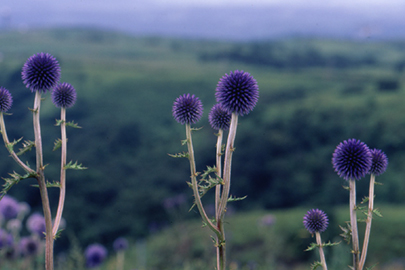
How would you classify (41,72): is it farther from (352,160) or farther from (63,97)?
(352,160)

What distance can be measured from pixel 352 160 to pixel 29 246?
6.14 metres

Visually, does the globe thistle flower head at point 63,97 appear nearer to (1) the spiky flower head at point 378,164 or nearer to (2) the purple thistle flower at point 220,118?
(2) the purple thistle flower at point 220,118

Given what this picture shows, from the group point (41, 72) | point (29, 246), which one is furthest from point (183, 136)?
point (41, 72)

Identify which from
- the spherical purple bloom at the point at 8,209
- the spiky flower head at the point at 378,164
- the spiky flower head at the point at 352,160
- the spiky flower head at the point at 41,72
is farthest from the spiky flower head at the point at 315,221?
the spherical purple bloom at the point at 8,209

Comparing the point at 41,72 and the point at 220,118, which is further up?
the point at 41,72

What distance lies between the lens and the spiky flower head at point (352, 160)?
3.05 meters

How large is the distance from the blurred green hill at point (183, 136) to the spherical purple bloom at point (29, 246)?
33.4 m

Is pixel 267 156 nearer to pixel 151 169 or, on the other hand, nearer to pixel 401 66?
pixel 151 169

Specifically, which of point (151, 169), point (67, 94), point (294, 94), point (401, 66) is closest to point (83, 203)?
point (151, 169)

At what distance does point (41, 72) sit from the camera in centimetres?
343

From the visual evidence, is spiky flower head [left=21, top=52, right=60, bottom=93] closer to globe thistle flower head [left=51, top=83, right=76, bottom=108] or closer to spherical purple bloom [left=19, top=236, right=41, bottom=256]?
globe thistle flower head [left=51, top=83, right=76, bottom=108]

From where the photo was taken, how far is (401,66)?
387 feet

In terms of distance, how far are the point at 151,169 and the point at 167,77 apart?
35.2 m

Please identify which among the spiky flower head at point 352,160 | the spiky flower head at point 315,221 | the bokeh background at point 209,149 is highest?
the bokeh background at point 209,149
